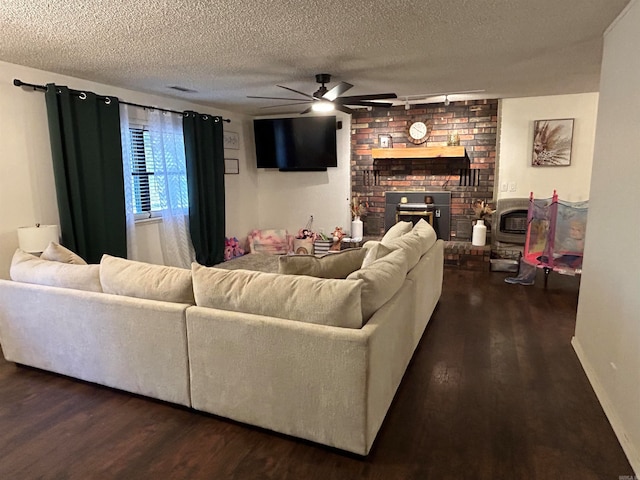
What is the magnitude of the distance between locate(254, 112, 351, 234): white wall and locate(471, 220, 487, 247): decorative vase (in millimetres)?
1912

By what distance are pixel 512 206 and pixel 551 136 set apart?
99cm

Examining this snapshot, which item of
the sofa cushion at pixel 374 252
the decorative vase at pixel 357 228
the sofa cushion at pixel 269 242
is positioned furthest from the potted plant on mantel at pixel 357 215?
the sofa cushion at pixel 374 252

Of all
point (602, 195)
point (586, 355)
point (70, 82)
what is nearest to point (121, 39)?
point (70, 82)

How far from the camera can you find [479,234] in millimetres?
5531

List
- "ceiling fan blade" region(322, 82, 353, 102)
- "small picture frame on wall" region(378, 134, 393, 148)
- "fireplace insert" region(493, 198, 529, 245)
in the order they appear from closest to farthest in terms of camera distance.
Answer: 1. "ceiling fan blade" region(322, 82, 353, 102)
2. "fireplace insert" region(493, 198, 529, 245)
3. "small picture frame on wall" region(378, 134, 393, 148)

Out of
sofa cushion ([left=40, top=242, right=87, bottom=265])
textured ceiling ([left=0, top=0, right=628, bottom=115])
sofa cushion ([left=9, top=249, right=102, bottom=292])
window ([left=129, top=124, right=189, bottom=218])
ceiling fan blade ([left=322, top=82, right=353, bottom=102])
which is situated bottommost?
sofa cushion ([left=9, top=249, right=102, bottom=292])

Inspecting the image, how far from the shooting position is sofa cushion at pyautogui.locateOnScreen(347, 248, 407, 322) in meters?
2.02

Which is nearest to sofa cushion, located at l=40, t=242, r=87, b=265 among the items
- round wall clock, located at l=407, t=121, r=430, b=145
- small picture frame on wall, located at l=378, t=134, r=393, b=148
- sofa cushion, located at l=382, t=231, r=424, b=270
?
sofa cushion, located at l=382, t=231, r=424, b=270

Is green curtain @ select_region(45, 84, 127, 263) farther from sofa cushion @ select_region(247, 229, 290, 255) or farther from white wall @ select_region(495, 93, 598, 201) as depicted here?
white wall @ select_region(495, 93, 598, 201)

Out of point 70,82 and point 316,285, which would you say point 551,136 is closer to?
point 316,285

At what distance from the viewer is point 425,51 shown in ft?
10.4

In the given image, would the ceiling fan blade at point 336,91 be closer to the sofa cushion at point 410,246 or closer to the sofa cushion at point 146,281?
the sofa cushion at point 410,246

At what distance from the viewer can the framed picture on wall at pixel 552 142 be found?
16.9ft

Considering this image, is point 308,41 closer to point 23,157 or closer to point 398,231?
point 398,231
